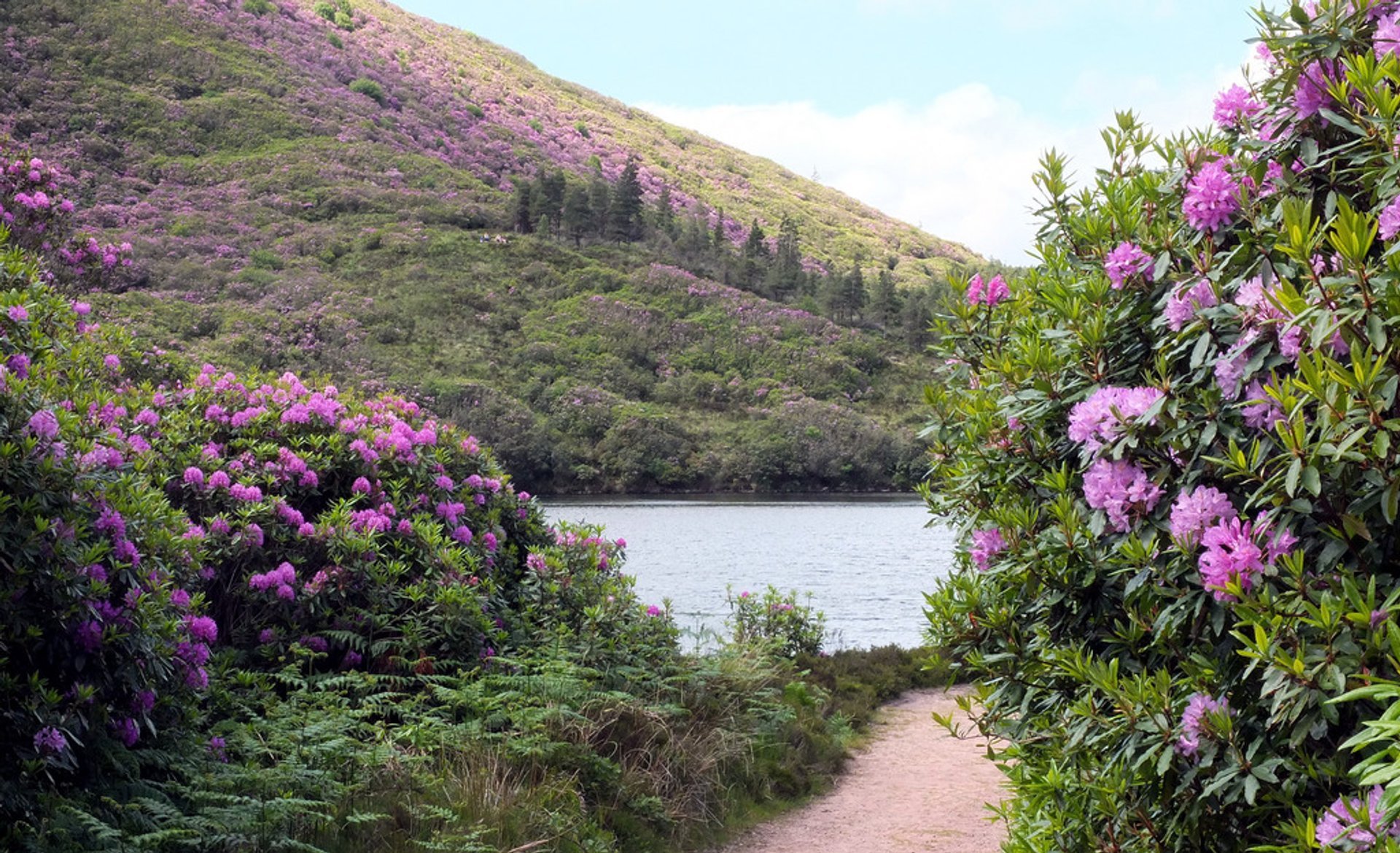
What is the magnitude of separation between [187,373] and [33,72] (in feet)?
189

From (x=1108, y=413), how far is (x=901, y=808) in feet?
17.6

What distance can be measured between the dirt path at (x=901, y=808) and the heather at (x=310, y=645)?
330 millimetres

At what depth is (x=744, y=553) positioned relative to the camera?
2142cm

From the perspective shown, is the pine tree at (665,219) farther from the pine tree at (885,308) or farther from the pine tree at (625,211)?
the pine tree at (885,308)

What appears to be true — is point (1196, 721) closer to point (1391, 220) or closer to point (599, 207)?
point (1391, 220)

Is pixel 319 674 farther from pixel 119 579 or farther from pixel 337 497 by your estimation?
pixel 119 579

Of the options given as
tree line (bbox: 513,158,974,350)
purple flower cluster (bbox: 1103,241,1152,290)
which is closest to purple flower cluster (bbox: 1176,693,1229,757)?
purple flower cluster (bbox: 1103,241,1152,290)

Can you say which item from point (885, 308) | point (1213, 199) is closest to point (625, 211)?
point (885, 308)

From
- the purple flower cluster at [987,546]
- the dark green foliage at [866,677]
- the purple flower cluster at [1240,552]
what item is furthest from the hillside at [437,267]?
the purple flower cluster at [1240,552]

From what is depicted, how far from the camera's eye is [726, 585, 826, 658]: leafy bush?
1209 cm

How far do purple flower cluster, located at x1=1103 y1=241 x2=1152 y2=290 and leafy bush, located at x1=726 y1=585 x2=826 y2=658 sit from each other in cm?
931

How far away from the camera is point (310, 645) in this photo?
5.92 metres

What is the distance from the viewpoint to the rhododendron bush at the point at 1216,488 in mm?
→ 2020

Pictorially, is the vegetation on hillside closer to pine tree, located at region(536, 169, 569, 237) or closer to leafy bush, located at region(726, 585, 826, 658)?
leafy bush, located at region(726, 585, 826, 658)
